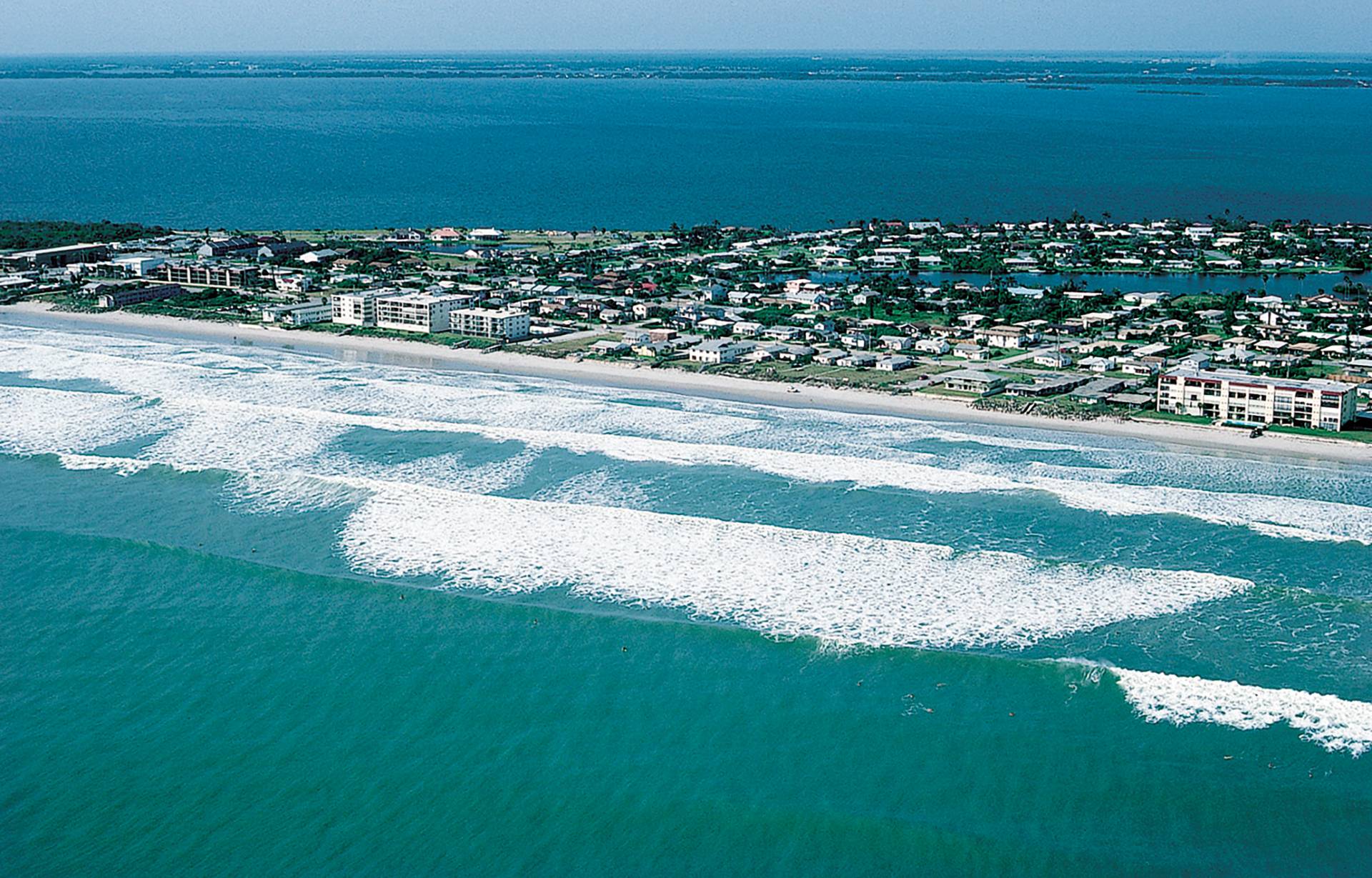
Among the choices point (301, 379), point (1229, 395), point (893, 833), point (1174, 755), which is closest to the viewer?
point (893, 833)

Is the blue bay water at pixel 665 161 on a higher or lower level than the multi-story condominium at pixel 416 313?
higher

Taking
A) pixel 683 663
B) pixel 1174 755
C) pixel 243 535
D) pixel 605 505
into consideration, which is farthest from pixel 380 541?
pixel 1174 755

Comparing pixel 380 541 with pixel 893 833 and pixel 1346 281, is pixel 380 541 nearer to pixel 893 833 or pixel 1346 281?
pixel 893 833

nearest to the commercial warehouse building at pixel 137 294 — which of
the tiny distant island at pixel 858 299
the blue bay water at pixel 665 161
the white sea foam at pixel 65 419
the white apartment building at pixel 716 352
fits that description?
the tiny distant island at pixel 858 299

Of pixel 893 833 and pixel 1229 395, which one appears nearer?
pixel 893 833

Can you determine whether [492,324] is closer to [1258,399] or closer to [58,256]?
[1258,399]

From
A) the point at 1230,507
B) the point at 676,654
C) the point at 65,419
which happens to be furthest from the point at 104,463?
the point at 1230,507

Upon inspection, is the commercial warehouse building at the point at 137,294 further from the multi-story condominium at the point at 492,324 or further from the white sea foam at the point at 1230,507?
the white sea foam at the point at 1230,507
